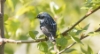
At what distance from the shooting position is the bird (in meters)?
1.15

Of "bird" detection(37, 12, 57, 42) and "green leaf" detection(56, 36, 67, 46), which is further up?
"bird" detection(37, 12, 57, 42)

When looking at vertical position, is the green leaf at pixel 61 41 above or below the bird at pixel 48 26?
below

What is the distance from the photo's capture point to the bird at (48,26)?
1.15 meters

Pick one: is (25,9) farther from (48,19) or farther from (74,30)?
(74,30)

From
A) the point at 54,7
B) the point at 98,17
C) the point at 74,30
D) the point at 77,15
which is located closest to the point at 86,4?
the point at 74,30

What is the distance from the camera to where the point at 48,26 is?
4.06ft

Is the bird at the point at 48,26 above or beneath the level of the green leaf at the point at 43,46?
above

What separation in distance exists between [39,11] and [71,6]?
1074 millimetres

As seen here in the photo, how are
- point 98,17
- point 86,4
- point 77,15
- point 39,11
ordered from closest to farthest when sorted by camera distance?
1. point 86,4
2. point 39,11
3. point 77,15
4. point 98,17

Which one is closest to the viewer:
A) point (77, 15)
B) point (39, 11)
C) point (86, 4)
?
point (86, 4)

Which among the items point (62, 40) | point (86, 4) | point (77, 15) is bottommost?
point (62, 40)

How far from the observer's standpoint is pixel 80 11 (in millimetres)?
2332

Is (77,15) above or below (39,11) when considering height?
above

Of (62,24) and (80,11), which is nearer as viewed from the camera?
(62,24)
